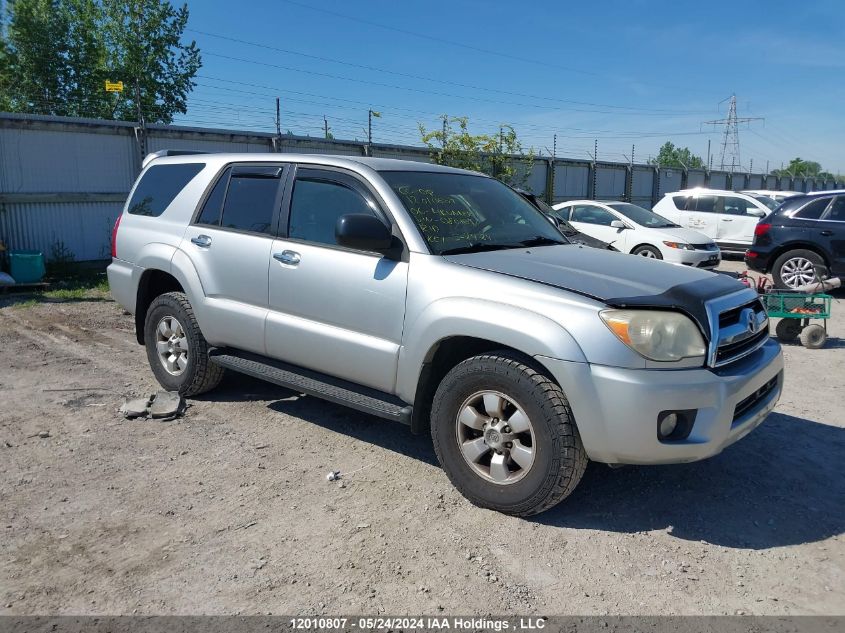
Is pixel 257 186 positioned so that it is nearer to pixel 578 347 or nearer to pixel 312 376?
pixel 312 376

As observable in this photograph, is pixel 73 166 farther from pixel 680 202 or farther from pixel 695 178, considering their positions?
pixel 695 178

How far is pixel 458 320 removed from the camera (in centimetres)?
347

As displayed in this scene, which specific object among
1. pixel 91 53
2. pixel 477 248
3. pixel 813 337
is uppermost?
pixel 91 53

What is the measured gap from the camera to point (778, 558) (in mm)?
3148

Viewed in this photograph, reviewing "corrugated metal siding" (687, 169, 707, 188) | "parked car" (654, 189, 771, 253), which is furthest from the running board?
"corrugated metal siding" (687, 169, 707, 188)

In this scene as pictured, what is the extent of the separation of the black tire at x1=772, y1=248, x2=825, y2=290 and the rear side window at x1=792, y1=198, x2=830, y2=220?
527 mm

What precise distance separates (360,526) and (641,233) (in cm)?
1042

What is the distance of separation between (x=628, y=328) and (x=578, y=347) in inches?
9.7

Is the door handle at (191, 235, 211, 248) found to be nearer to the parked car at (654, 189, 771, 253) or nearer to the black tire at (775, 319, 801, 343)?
the black tire at (775, 319, 801, 343)

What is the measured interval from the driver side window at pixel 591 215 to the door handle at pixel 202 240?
31.8 feet

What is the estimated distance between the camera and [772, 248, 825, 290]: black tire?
10.4 metres

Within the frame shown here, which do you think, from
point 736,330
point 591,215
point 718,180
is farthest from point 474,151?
point 718,180

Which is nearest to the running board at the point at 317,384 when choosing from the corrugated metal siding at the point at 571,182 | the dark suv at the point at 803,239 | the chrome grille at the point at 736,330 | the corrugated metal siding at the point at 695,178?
the chrome grille at the point at 736,330

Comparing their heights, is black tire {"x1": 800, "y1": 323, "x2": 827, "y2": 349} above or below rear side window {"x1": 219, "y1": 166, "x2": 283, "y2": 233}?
below
